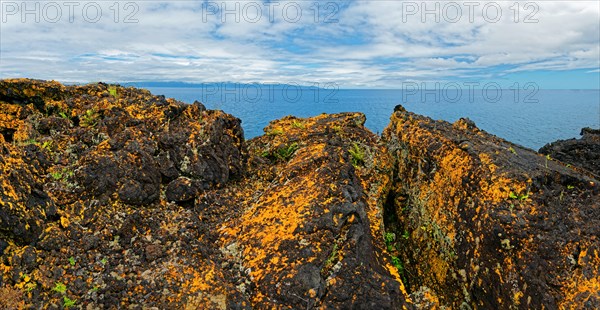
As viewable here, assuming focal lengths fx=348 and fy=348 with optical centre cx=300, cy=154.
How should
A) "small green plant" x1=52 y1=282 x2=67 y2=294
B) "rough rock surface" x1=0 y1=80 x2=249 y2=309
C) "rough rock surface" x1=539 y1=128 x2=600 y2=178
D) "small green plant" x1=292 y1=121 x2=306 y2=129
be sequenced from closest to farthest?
1. "small green plant" x1=52 y1=282 x2=67 y2=294
2. "rough rock surface" x1=0 y1=80 x2=249 y2=309
3. "small green plant" x1=292 y1=121 x2=306 y2=129
4. "rough rock surface" x1=539 y1=128 x2=600 y2=178

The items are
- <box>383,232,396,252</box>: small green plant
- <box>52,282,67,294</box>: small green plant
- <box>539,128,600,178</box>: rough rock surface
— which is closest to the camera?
<box>52,282,67,294</box>: small green plant

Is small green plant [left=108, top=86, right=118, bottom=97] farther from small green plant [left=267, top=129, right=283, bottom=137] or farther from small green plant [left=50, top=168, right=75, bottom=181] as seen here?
small green plant [left=267, top=129, right=283, bottom=137]

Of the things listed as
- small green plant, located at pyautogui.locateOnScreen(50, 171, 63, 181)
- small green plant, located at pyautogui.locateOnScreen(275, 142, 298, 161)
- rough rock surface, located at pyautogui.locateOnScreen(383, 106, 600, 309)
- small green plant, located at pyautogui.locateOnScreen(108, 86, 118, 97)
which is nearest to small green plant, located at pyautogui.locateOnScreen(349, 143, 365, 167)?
rough rock surface, located at pyautogui.locateOnScreen(383, 106, 600, 309)

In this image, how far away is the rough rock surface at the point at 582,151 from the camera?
23.0 m

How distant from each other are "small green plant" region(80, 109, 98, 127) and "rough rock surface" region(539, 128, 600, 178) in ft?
87.4

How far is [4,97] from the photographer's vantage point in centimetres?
1105

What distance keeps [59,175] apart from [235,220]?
15.2 ft

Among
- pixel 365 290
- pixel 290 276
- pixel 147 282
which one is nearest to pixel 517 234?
pixel 365 290

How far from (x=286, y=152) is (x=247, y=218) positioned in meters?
4.65

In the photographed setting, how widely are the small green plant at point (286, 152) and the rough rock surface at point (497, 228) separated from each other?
184 inches

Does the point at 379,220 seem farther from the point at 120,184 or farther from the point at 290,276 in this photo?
the point at 120,184

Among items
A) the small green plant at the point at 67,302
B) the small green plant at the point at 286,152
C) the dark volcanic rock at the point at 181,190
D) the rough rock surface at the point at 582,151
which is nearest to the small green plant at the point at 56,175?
the dark volcanic rock at the point at 181,190

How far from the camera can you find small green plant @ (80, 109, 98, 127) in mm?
11047

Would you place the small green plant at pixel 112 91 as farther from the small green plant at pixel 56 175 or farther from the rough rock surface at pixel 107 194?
the small green plant at pixel 56 175
